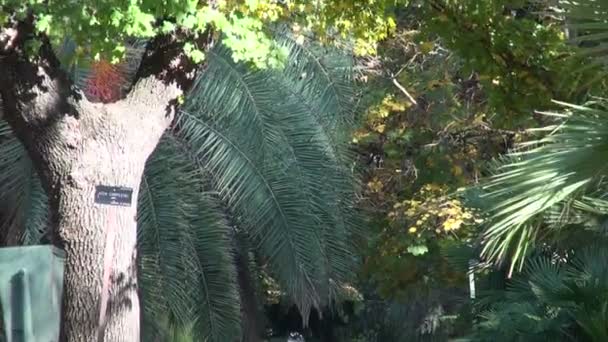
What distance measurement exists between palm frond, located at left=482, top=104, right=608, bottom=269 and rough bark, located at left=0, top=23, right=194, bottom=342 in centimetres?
267

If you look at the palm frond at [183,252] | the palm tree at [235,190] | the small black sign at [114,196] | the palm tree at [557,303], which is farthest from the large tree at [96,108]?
the palm frond at [183,252]

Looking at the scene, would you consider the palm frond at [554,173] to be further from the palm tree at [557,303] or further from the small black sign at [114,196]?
the palm tree at [557,303]

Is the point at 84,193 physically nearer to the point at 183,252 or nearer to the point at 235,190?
the point at 183,252

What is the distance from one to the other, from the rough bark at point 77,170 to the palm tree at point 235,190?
6.95 meters

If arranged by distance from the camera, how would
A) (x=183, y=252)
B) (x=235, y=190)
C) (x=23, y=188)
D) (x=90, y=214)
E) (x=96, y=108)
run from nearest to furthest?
(x=90, y=214) → (x=96, y=108) → (x=23, y=188) → (x=183, y=252) → (x=235, y=190)

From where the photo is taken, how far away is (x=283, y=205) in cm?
1594

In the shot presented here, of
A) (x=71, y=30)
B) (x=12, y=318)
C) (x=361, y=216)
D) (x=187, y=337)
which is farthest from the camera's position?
(x=361, y=216)

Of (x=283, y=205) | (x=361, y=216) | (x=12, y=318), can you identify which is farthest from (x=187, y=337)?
(x=12, y=318)

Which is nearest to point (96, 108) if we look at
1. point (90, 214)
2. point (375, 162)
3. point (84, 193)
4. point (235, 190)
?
point (84, 193)

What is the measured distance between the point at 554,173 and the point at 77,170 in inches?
130

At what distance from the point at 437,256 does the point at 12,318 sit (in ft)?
48.5

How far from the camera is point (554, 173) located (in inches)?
241

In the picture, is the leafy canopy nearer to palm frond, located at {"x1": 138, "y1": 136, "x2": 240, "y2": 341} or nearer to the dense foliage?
the dense foliage

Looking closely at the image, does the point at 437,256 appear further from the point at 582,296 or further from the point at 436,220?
the point at 582,296
